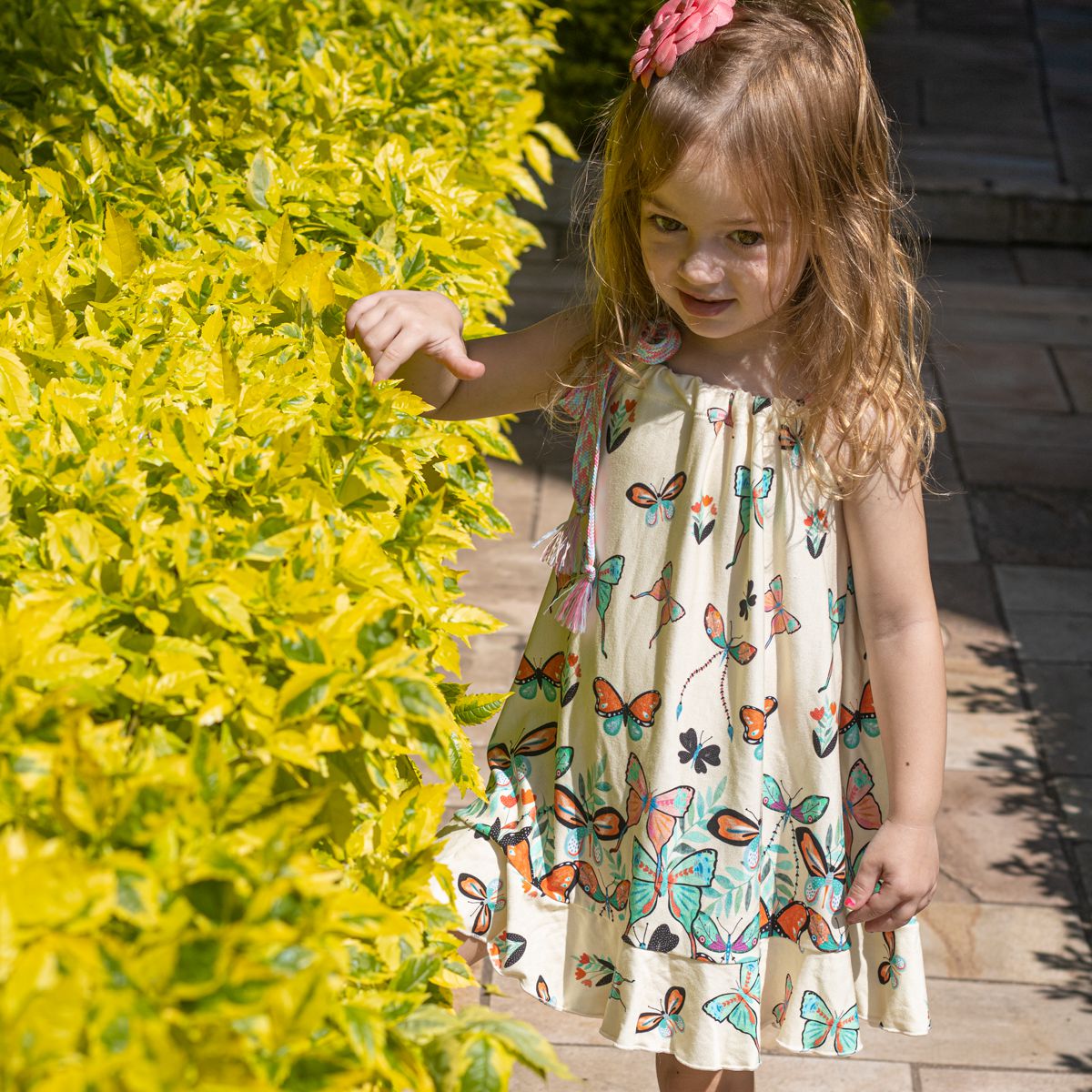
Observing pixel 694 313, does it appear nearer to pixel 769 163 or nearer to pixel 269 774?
pixel 769 163

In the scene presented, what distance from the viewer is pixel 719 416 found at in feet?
6.28

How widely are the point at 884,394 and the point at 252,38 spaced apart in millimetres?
1831

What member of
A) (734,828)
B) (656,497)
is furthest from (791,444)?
(734,828)

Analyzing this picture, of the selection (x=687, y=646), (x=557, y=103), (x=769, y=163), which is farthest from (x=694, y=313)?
(x=557, y=103)

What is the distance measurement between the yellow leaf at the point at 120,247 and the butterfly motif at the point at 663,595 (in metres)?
0.89

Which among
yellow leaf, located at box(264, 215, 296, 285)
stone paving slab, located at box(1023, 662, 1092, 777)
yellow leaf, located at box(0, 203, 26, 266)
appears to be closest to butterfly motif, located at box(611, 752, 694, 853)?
yellow leaf, located at box(264, 215, 296, 285)

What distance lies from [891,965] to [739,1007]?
25cm

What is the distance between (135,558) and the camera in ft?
4.58

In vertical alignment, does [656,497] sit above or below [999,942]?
above

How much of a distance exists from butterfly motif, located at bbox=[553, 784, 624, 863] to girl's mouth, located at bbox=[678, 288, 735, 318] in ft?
2.33

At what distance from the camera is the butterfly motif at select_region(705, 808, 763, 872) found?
195 cm

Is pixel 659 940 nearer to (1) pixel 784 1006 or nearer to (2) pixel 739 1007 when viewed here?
(2) pixel 739 1007

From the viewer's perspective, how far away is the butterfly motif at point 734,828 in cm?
195

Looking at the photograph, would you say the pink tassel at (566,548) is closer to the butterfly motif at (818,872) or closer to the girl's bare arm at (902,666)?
the girl's bare arm at (902,666)
